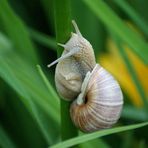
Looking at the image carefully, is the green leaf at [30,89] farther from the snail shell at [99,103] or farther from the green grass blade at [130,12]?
the green grass blade at [130,12]

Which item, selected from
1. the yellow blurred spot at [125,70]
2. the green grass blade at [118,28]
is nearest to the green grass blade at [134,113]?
the yellow blurred spot at [125,70]

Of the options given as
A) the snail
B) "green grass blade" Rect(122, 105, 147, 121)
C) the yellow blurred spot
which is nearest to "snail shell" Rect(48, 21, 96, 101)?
the snail

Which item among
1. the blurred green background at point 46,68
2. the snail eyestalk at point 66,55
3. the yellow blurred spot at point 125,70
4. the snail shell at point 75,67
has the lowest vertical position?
the yellow blurred spot at point 125,70

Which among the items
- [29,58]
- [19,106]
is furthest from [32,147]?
[29,58]

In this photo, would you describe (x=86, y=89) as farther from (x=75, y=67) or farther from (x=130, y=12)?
(x=130, y=12)

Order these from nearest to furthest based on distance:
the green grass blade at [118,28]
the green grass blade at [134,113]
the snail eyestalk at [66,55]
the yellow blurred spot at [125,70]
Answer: the snail eyestalk at [66,55], the green grass blade at [118,28], the green grass blade at [134,113], the yellow blurred spot at [125,70]

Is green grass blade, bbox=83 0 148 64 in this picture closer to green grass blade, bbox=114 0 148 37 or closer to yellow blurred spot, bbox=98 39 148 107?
green grass blade, bbox=114 0 148 37

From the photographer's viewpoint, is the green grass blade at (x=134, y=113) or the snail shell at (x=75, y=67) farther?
the green grass blade at (x=134, y=113)
